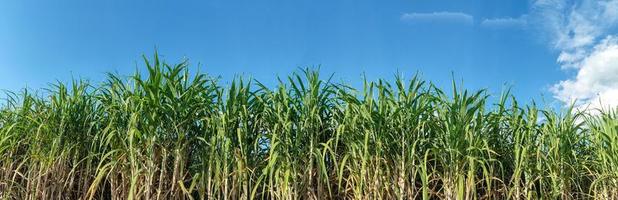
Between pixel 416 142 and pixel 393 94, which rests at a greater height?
pixel 393 94

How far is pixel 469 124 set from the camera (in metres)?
3.11

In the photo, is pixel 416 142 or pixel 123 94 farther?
pixel 123 94

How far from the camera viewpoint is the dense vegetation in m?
3.04

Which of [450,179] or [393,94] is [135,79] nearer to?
[393,94]

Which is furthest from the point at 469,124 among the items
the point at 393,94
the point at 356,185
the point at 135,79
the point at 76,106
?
the point at 76,106

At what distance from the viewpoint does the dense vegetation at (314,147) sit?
9.96 ft

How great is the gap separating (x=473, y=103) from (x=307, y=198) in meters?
1.02

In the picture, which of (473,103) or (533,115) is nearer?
(473,103)

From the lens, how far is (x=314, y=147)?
3.07 meters

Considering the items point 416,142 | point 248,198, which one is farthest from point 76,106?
point 416,142

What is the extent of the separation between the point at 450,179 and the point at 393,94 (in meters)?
0.54

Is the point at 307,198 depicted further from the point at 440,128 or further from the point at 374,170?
the point at 440,128

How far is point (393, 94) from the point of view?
3.19 meters

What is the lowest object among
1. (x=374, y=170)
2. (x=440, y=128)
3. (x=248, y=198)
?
(x=248, y=198)
